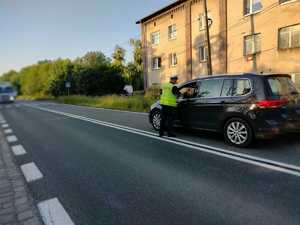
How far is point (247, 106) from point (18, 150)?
19.2ft

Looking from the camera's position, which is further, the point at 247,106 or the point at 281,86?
the point at 281,86

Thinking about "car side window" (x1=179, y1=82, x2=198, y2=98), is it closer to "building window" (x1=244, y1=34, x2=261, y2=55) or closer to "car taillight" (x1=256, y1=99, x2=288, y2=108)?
"car taillight" (x1=256, y1=99, x2=288, y2=108)

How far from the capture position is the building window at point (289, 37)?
1720 centimetres

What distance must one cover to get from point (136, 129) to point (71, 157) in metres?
3.90

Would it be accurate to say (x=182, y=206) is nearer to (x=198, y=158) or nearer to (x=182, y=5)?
(x=198, y=158)

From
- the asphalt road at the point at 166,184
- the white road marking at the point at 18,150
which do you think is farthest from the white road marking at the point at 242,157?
the white road marking at the point at 18,150

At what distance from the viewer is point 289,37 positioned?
17641mm

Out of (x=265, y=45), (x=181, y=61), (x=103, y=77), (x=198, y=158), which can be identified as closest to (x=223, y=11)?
(x=265, y=45)

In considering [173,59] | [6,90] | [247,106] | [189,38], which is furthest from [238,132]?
[6,90]

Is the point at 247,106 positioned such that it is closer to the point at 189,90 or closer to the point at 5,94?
the point at 189,90

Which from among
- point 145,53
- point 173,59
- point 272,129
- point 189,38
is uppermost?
point 189,38

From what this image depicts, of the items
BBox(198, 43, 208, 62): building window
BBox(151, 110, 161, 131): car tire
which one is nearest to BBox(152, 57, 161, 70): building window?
BBox(198, 43, 208, 62): building window

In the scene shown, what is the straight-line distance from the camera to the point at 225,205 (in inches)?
141

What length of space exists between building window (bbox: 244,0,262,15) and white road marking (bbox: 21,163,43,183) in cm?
1873
